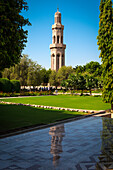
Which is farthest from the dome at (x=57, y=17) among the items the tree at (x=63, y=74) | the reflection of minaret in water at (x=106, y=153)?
the reflection of minaret in water at (x=106, y=153)

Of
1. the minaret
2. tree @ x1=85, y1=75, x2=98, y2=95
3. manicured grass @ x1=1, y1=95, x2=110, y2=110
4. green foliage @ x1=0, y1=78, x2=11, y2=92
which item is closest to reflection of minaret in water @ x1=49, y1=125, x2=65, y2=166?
manicured grass @ x1=1, y1=95, x2=110, y2=110

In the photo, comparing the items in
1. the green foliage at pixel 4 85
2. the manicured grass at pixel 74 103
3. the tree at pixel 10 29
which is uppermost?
the tree at pixel 10 29

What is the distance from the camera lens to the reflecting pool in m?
4.36

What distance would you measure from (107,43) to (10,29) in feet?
29.2

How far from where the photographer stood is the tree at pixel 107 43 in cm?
1466

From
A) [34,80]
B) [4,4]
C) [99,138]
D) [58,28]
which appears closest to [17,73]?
[34,80]

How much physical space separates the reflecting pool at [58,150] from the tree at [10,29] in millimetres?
4592

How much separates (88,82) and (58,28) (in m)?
60.4

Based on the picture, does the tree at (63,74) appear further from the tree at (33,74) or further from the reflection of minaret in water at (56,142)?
the reflection of minaret in water at (56,142)

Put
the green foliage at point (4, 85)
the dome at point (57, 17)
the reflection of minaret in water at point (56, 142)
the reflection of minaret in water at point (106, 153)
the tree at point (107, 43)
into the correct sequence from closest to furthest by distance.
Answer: the reflection of minaret in water at point (106, 153) < the reflection of minaret in water at point (56, 142) < the tree at point (107, 43) < the green foliage at point (4, 85) < the dome at point (57, 17)

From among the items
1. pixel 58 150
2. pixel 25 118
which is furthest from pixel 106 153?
pixel 25 118

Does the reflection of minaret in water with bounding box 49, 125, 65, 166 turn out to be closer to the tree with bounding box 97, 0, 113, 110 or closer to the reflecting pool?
the reflecting pool

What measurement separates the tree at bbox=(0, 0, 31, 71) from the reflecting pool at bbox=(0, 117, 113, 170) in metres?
Result: 4.59

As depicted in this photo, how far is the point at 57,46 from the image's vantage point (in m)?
89.4
